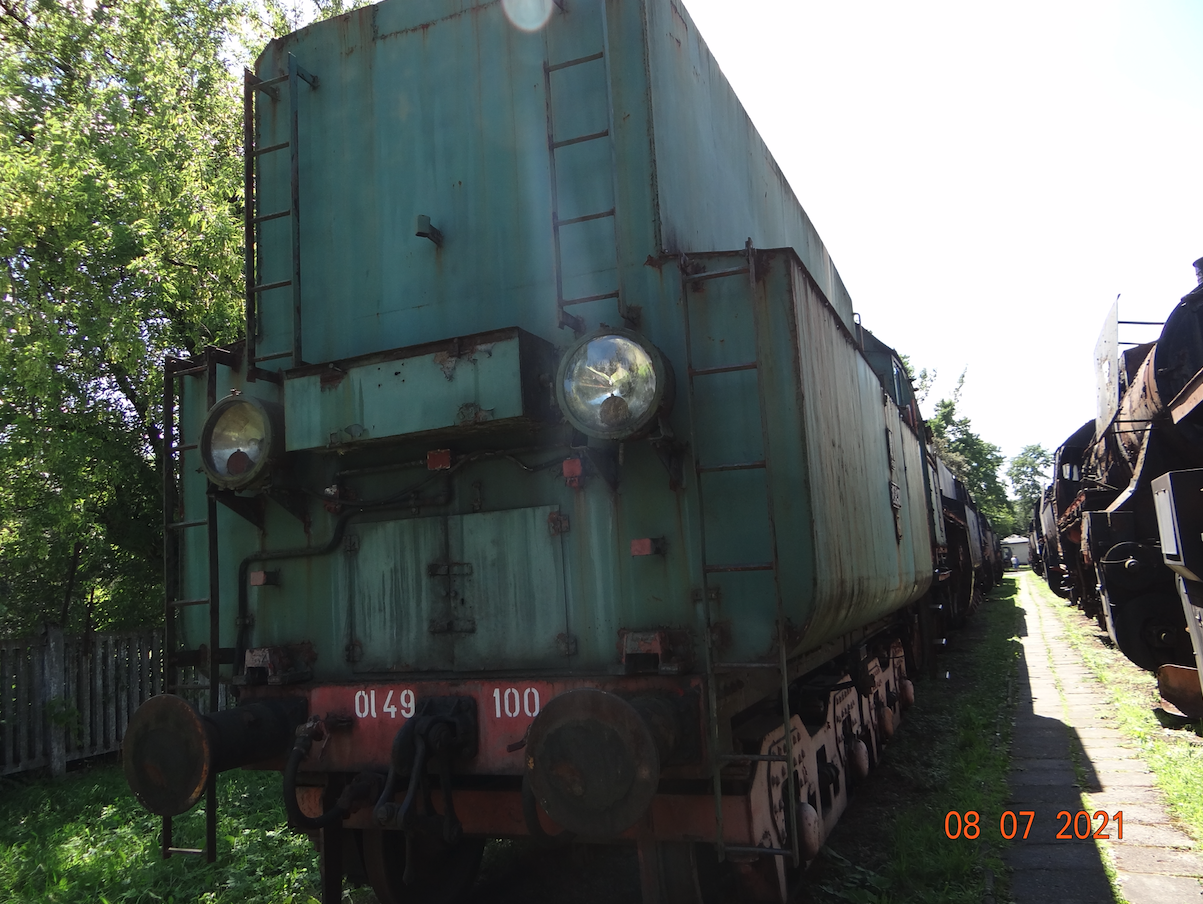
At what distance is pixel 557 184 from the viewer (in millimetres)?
3814

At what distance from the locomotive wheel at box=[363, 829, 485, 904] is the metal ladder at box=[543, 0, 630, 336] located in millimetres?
2573

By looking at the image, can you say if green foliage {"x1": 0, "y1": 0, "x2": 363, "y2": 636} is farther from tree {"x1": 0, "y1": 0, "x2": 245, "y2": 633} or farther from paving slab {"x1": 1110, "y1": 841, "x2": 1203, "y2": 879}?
paving slab {"x1": 1110, "y1": 841, "x2": 1203, "y2": 879}

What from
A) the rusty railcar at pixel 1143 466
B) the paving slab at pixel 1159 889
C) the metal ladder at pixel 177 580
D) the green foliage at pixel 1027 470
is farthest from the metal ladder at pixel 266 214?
the green foliage at pixel 1027 470

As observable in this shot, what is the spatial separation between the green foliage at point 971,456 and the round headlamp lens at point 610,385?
33.5 m

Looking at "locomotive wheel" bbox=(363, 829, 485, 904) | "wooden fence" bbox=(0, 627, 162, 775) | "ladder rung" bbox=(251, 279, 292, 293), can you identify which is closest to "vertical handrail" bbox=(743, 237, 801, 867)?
"locomotive wheel" bbox=(363, 829, 485, 904)

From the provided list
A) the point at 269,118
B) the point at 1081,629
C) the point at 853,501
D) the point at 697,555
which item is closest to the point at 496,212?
the point at 269,118

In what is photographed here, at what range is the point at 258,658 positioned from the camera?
12.6ft

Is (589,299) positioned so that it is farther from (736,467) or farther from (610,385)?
(736,467)

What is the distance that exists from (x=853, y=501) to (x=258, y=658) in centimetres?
300

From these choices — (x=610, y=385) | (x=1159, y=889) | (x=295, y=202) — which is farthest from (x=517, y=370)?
(x=1159, y=889)

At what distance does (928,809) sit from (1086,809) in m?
1.01

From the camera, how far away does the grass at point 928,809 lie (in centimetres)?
438

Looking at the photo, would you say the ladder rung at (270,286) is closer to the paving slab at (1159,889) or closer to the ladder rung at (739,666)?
the ladder rung at (739,666)

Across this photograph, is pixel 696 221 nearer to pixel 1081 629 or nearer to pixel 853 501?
pixel 853 501
